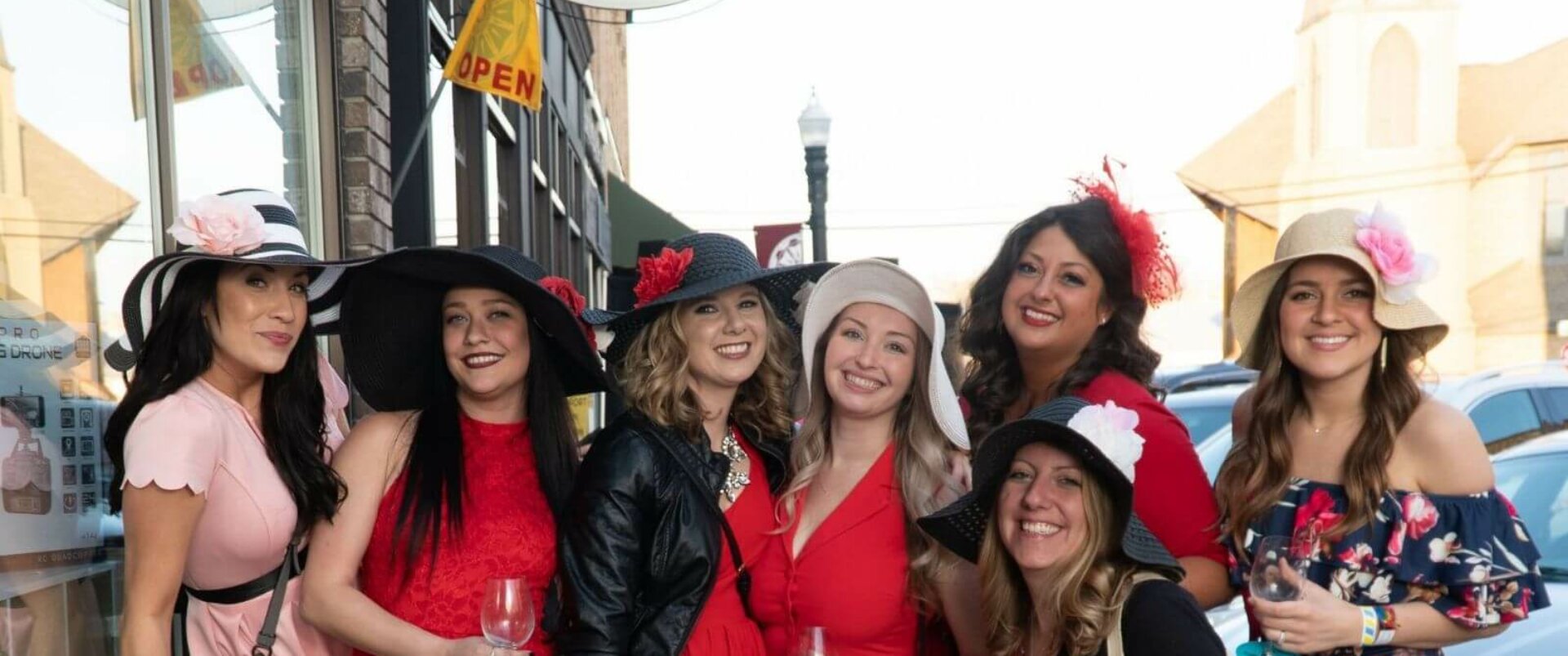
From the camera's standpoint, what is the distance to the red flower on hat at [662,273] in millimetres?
3291

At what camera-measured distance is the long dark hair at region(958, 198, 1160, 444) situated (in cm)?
361

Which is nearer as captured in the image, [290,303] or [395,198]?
[290,303]

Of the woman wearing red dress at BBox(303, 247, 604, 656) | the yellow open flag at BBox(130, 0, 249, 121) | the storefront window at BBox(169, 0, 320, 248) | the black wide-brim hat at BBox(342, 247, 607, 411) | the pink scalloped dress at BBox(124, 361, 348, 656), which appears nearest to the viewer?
the pink scalloped dress at BBox(124, 361, 348, 656)

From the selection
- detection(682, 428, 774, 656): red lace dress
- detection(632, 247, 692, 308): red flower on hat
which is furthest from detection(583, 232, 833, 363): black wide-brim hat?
detection(682, 428, 774, 656): red lace dress

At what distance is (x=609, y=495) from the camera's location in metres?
3.05

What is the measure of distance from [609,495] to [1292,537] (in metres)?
1.55

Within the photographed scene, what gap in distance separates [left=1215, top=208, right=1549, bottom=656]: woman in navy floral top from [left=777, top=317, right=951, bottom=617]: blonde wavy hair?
72 centimetres

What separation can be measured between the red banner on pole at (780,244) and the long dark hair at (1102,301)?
8.85 m

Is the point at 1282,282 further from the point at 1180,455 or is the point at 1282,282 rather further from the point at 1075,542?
the point at 1075,542

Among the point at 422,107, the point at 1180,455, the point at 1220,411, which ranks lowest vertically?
the point at 1220,411

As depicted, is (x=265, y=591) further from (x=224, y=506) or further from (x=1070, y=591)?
(x=1070, y=591)

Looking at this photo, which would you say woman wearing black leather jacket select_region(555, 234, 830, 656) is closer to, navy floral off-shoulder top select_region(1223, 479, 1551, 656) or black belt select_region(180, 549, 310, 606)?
black belt select_region(180, 549, 310, 606)

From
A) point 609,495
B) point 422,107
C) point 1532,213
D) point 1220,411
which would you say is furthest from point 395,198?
point 1532,213

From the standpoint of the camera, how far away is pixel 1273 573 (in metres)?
2.70
